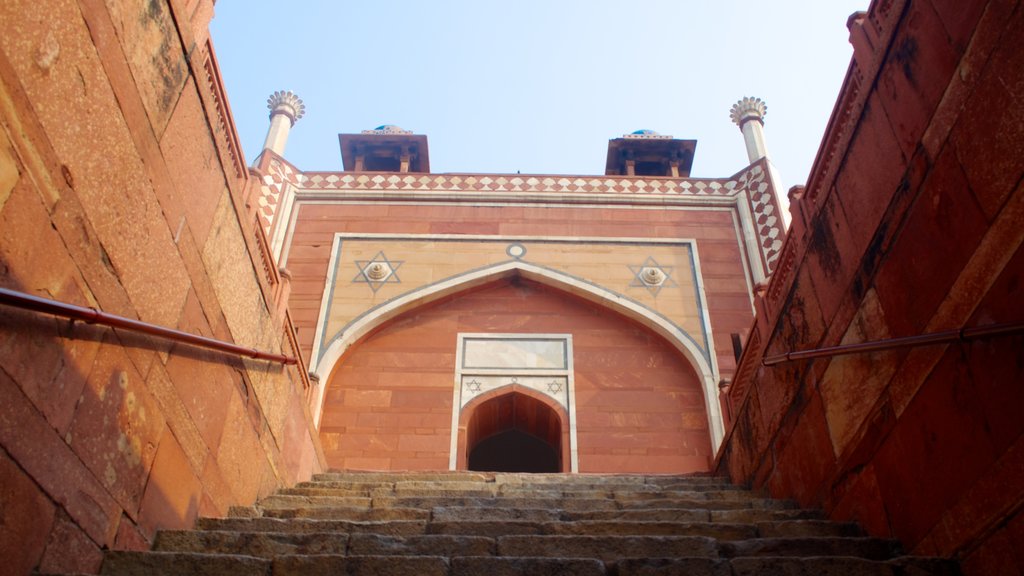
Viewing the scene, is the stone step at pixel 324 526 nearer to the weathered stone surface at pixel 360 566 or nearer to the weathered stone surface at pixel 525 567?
the weathered stone surface at pixel 360 566

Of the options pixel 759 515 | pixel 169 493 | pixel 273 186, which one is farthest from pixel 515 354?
pixel 169 493

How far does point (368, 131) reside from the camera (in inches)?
484

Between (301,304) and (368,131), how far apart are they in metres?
3.61

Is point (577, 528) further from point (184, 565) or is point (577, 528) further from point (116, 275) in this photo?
point (116, 275)

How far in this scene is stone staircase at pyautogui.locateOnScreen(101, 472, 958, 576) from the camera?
9.68ft

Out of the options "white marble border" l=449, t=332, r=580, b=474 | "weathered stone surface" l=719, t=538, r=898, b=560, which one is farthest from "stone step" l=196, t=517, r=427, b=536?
"white marble border" l=449, t=332, r=580, b=474

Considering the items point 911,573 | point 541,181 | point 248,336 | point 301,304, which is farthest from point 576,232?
point 911,573

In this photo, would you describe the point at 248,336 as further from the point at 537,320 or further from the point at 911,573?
the point at 537,320

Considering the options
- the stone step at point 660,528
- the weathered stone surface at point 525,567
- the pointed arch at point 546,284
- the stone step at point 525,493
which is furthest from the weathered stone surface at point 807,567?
the pointed arch at point 546,284

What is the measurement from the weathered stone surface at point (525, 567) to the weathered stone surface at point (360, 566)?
6 centimetres

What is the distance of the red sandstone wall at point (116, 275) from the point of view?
2.67 m

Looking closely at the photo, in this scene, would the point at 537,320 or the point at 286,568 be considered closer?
the point at 286,568

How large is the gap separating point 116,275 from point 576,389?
5.93 m

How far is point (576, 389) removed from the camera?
28.8 feet
